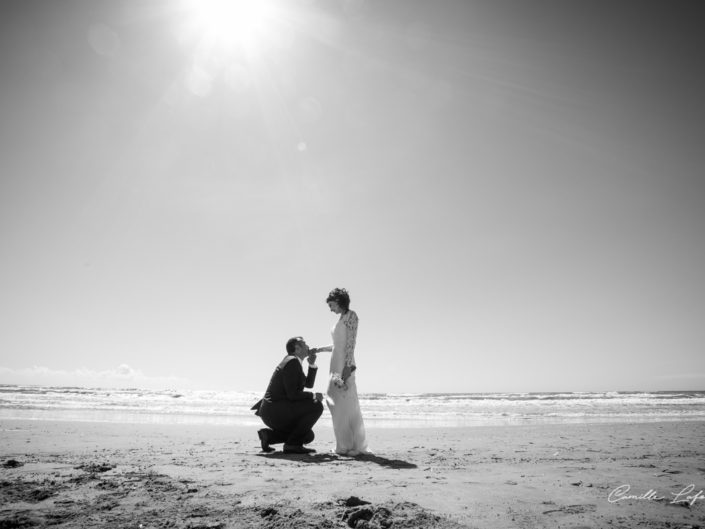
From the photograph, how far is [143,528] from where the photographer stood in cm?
288

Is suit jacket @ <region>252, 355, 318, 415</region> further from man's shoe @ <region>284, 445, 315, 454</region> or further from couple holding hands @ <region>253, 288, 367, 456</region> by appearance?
man's shoe @ <region>284, 445, 315, 454</region>

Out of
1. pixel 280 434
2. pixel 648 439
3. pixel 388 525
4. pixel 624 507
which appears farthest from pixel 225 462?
pixel 648 439

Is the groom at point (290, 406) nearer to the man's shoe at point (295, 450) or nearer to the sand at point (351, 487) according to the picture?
the man's shoe at point (295, 450)

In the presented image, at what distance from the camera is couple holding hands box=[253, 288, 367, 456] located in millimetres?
6230

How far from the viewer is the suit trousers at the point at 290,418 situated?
625 centimetres

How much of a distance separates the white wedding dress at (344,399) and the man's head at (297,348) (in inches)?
18.3

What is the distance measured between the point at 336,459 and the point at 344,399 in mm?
878

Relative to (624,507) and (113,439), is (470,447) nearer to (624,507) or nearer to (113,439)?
(624,507)

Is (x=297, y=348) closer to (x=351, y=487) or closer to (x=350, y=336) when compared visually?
(x=350, y=336)

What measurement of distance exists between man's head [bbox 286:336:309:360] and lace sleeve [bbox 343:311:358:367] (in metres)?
0.68

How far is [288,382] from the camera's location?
6.19 metres

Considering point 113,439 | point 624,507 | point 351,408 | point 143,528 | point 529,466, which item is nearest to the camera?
point 143,528

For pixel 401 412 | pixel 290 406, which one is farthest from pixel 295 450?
pixel 401 412

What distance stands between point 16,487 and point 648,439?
10837 mm
